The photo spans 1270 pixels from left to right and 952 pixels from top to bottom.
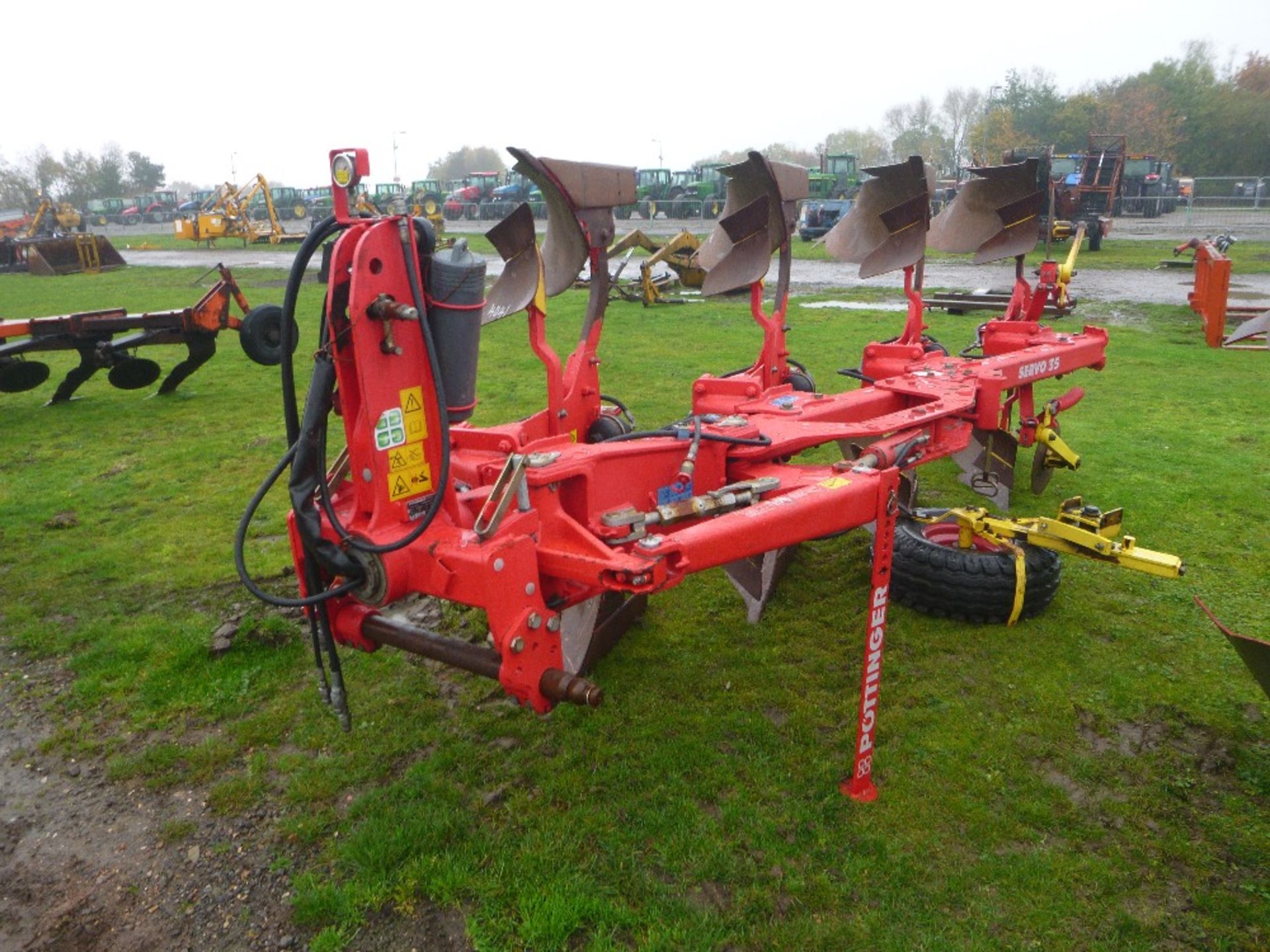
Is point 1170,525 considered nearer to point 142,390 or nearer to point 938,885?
point 938,885

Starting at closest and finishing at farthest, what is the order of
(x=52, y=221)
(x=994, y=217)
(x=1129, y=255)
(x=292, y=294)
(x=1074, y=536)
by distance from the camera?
(x=292, y=294)
(x=1074, y=536)
(x=994, y=217)
(x=1129, y=255)
(x=52, y=221)

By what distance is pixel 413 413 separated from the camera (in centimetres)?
266

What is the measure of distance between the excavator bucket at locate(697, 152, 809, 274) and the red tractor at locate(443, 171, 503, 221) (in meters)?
37.7

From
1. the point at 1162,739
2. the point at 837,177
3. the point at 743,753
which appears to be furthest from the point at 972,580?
the point at 837,177

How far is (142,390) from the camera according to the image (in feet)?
32.9

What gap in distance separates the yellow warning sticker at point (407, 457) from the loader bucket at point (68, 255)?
27213 mm

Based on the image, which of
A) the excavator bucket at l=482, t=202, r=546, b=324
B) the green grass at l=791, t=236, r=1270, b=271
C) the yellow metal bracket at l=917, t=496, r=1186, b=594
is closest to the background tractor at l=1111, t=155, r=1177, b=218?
the green grass at l=791, t=236, r=1270, b=271

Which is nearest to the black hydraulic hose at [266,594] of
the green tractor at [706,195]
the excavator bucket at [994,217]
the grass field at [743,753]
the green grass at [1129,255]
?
the grass field at [743,753]

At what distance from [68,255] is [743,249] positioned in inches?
1047

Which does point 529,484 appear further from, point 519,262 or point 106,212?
point 106,212

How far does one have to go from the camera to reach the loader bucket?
24844mm

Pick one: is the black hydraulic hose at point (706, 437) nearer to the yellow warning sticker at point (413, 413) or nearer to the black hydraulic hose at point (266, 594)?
the yellow warning sticker at point (413, 413)

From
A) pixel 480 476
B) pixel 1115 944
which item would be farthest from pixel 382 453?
pixel 1115 944

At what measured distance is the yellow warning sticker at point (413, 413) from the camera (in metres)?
2.63
